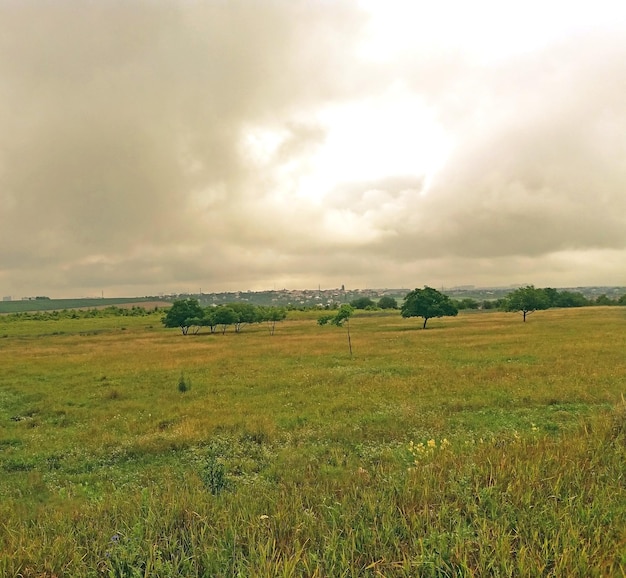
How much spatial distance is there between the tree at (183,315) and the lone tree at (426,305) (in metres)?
43.2

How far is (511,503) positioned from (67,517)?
6.34 m

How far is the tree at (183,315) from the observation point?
83.6m

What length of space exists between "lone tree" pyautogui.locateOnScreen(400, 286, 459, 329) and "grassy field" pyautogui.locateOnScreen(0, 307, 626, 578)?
47.8 meters

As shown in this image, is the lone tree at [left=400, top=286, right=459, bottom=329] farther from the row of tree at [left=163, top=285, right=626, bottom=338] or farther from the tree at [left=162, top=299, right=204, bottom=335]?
the tree at [left=162, top=299, right=204, bottom=335]

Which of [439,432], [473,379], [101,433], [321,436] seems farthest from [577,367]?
[101,433]

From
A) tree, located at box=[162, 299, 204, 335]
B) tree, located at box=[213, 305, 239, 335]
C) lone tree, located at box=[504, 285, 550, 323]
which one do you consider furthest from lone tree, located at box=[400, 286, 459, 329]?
tree, located at box=[162, 299, 204, 335]

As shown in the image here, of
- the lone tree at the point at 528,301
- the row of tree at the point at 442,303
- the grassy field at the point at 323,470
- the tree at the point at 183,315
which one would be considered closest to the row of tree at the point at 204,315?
the tree at the point at 183,315

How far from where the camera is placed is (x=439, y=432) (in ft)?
46.4

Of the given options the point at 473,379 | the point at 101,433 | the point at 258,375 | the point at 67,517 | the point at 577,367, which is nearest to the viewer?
the point at 67,517

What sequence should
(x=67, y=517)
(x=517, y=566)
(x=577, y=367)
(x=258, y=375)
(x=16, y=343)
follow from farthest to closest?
(x=16, y=343) → (x=258, y=375) → (x=577, y=367) → (x=67, y=517) → (x=517, y=566)

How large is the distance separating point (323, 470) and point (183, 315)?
79.9 meters

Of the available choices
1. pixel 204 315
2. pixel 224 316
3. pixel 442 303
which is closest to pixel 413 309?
pixel 442 303

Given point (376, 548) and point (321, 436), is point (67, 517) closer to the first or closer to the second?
point (376, 548)

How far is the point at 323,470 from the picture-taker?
1016 centimetres
